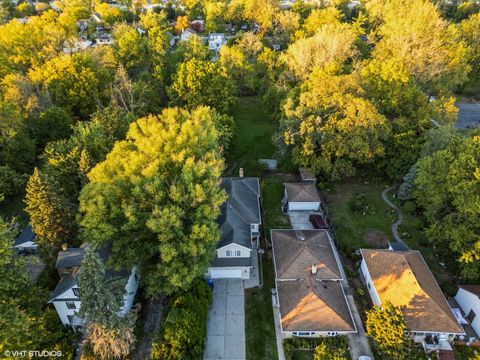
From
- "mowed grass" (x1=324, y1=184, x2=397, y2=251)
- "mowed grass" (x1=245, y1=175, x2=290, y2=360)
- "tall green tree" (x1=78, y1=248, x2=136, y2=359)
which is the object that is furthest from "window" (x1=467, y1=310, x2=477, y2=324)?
"tall green tree" (x1=78, y1=248, x2=136, y2=359)

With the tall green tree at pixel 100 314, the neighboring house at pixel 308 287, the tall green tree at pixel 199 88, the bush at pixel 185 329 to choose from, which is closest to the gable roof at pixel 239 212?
the neighboring house at pixel 308 287

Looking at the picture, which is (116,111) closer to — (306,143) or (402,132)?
(306,143)

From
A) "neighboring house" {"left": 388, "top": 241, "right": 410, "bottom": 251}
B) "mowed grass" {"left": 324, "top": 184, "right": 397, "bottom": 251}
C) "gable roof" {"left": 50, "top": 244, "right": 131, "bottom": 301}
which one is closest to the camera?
"gable roof" {"left": 50, "top": 244, "right": 131, "bottom": 301}

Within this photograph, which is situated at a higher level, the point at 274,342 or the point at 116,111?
the point at 116,111

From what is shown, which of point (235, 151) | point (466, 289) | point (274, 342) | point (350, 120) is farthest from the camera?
point (235, 151)

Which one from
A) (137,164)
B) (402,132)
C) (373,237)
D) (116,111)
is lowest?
(373,237)

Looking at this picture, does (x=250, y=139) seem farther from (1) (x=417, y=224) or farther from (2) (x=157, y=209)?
(2) (x=157, y=209)

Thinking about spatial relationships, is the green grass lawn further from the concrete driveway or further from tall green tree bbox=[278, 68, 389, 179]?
the concrete driveway

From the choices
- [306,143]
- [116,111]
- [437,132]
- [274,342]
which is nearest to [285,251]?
[274,342]
